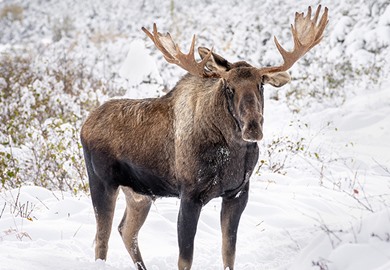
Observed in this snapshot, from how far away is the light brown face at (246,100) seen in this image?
12.4 ft

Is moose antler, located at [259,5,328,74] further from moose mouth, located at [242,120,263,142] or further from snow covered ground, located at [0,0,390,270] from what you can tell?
snow covered ground, located at [0,0,390,270]

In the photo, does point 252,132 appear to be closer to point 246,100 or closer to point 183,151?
point 246,100

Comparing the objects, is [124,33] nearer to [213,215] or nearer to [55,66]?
[55,66]

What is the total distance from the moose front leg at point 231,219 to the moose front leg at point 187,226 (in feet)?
1.10

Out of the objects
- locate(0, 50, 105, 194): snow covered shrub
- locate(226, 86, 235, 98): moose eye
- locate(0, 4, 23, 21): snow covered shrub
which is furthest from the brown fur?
locate(0, 4, 23, 21): snow covered shrub

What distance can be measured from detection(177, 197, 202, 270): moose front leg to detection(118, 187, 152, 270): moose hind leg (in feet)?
2.63

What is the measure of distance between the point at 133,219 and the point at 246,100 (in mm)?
1749

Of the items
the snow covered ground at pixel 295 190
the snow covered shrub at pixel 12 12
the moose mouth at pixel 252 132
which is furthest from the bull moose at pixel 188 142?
the snow covered shrub at pixel 12 12

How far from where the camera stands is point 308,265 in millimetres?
3248

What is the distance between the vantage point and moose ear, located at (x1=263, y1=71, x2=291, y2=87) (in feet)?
13.7

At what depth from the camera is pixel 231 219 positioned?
14.7 feet

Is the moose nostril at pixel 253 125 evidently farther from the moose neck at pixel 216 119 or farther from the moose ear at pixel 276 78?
the moose ear at pixel 276 78

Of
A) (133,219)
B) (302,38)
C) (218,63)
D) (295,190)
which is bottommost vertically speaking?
(295,190)

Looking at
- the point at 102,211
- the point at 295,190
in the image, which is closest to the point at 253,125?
the point at 102,211
